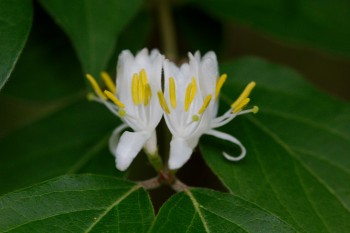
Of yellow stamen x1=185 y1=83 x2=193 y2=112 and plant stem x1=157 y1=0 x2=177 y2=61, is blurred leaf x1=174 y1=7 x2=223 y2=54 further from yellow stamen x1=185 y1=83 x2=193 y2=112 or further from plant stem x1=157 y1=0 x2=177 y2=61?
yellow stamen x1=185 y1=83 x2=193 y2=112

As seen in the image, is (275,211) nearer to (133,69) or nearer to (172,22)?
(133,69)

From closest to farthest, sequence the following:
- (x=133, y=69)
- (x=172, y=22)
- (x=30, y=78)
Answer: (x=133, y=69)
(x=30, y=78)
(x=172, y=22)

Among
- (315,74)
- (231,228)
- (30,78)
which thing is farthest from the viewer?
(315,74)

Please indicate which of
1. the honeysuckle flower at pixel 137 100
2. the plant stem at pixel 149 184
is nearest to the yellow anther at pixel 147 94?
the honeysuckle flower at pixel 137 100

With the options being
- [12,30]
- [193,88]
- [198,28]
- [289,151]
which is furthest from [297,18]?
[12,30]

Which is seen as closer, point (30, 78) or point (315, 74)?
point (30, 78)

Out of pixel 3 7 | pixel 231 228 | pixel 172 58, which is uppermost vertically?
pixel 172 58

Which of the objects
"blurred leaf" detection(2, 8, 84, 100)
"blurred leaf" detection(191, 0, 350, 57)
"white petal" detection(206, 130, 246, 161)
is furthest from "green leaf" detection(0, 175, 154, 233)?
"blurred leaf" detection(191, 0, 350, 57)

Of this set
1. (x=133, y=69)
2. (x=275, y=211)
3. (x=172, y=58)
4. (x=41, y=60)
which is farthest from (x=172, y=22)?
(x=275, y=211)
